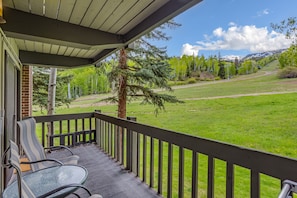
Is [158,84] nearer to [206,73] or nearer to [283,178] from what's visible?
[206,73]

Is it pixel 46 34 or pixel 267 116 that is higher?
pixel 46 34

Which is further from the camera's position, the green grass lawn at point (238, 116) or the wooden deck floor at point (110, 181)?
the green grass lawn at point (238, 116)

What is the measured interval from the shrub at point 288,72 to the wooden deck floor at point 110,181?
15.9 ft

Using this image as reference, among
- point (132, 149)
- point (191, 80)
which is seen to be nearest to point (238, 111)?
point (191, 80)

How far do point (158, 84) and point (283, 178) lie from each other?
718 cm

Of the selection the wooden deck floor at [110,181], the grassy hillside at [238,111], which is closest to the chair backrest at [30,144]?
the wooden deck floor at [110,181]

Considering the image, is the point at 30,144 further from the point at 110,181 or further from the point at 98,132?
the point at 98,132

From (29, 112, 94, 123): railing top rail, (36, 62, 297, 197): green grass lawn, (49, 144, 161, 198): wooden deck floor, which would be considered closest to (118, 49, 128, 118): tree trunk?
(36, 62, 297, 197): green grass lawn

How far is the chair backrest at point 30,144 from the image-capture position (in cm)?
308

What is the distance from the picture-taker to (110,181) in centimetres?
337

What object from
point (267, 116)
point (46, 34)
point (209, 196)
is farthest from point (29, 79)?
point (267, 116)

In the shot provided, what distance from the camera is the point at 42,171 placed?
2.58m

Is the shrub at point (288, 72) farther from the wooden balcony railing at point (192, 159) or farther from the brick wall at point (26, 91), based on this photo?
the brick wall at point (26, 91)

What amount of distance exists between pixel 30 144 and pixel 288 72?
6167 mm
